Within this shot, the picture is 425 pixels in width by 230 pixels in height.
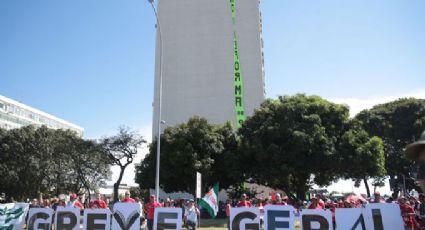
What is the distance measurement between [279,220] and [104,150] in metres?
43.4

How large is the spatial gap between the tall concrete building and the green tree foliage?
1071cm

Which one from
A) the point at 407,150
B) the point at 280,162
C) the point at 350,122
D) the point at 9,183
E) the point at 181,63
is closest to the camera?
the point at 407,150

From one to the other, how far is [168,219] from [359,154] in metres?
25.2

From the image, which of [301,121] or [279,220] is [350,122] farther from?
[279,220]

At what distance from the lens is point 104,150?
171 feet

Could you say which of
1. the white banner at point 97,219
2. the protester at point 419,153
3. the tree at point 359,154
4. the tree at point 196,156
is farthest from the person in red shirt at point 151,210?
the tree at point 359,154

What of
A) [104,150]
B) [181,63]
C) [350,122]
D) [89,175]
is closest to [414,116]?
[350,122]

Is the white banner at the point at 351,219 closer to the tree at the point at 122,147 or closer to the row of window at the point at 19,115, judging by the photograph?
the tree at the point at 122,147

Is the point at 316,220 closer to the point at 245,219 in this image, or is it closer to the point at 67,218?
the point at 245,219

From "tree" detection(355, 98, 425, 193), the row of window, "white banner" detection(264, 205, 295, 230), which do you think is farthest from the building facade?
"white banner" detection(264, 205, 295, 230)

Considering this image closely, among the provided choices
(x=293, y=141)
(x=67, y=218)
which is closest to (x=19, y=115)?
(x=293, y=141)

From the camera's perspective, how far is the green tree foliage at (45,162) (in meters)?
50.8

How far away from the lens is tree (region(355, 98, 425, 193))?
51031mm

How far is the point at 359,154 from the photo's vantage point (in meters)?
33.8
